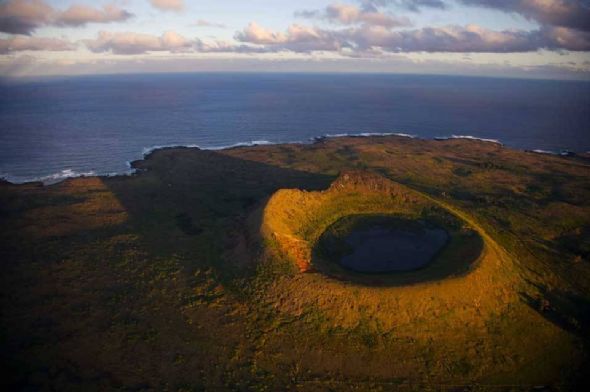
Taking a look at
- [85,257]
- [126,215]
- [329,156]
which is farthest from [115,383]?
[329,156]

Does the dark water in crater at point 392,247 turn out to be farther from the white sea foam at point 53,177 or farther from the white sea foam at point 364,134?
the white sea foam at point 364,134

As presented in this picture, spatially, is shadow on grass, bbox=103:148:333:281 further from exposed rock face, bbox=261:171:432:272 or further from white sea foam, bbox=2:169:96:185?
white sea foam, bbox=2:169:96:185

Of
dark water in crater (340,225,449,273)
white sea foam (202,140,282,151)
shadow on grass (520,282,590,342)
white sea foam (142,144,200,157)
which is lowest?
shadow on grass (520,282,590,342)

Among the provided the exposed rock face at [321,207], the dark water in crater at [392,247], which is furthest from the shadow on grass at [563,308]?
the exposed rock face at [321,207]

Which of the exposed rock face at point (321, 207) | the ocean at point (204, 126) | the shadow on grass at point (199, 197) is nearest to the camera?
the exposed rock face at point (321, 207)

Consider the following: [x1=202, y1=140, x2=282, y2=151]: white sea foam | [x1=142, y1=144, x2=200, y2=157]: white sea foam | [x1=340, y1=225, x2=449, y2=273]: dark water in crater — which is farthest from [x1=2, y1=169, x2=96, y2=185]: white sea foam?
[x1=340, y1=225, x2=449, y2=273]: dark water in crater

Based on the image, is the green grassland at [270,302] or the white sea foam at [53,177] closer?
the green grassland at [270,302]

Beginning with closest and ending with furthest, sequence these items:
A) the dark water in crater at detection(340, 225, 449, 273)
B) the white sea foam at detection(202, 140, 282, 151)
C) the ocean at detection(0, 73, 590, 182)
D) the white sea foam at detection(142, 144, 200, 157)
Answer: the dark water in crater at detection(340, 225, 449, 273), the ocean at detection(0, 73, 590, 182), the white sea foam at detection(142, 144, 200, 157), the white sea foam at detection(202, 140, 282, 151)

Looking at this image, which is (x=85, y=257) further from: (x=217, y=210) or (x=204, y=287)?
(x=217, y=210)
